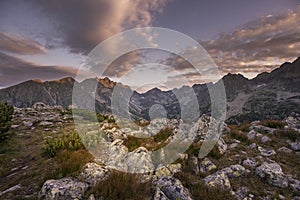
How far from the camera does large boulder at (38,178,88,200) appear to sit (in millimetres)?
6695

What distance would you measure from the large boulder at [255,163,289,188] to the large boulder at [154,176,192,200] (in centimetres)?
416

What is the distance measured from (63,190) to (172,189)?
12.4ft

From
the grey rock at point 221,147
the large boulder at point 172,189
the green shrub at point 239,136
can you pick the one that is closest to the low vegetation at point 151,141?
the grey rock at point 221,147

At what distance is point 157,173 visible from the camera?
902cm

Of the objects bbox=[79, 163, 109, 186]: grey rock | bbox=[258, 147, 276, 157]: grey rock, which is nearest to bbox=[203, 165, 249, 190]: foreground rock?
bbox=[258, 147, 276, 157]: grey rock

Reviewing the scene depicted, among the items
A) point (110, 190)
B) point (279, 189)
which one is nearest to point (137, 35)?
point (110, 190)

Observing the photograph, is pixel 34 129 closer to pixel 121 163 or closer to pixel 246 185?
pixel 121 163

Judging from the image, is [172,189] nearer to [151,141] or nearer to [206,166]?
[206,166]

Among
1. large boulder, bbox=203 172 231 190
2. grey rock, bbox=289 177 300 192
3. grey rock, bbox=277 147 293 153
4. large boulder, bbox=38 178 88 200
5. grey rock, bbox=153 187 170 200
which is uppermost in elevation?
large boulder, bbox=38 178 88 200

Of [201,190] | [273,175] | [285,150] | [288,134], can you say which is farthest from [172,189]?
[288,134]

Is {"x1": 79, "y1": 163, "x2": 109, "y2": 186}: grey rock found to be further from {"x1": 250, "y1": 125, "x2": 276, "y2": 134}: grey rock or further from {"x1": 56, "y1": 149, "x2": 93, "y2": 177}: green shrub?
{"x1": 250, "y1": 125, "x2": 276, "y2": 134}: grey rock

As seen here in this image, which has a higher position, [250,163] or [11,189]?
[11,189]

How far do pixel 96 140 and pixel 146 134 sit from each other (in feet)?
14.2

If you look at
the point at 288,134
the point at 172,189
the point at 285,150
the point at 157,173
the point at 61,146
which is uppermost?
the point at 61,146
